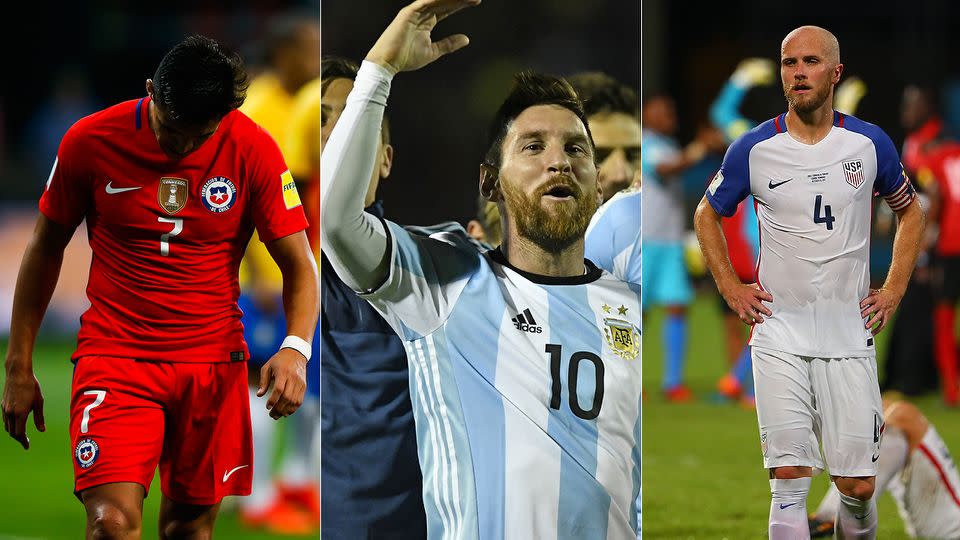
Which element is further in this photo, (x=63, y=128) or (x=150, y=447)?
(x=63, y=128)

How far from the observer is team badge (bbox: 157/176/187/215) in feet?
12.0

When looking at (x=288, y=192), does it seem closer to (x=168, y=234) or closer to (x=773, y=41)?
(x=168, y=234)

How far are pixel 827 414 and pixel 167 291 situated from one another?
1925mm

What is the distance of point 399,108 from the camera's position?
145 inches

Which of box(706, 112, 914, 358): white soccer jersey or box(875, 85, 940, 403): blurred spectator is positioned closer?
box(706, 112, 914, 358): white soccer jersey

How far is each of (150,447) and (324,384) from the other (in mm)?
515

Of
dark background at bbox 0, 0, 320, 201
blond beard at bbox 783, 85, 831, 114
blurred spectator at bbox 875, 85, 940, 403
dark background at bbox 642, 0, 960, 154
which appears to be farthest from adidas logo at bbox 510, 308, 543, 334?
dark background at bbox 0, 0, 320, 201

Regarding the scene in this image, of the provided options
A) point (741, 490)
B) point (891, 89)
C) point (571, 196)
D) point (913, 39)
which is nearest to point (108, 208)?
point (571, 196)

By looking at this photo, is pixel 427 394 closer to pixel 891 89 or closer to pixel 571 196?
pixel 571 196

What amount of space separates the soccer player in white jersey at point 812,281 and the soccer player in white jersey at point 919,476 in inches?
36.5

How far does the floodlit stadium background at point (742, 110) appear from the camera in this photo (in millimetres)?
5500

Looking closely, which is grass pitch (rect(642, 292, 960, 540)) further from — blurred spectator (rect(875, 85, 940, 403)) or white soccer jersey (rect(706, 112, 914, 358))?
white soccer jersey (rect(706, 112, 914, 358))

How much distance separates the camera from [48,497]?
6531 millimetres

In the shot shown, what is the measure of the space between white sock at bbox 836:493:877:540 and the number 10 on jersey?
80 centimetres
